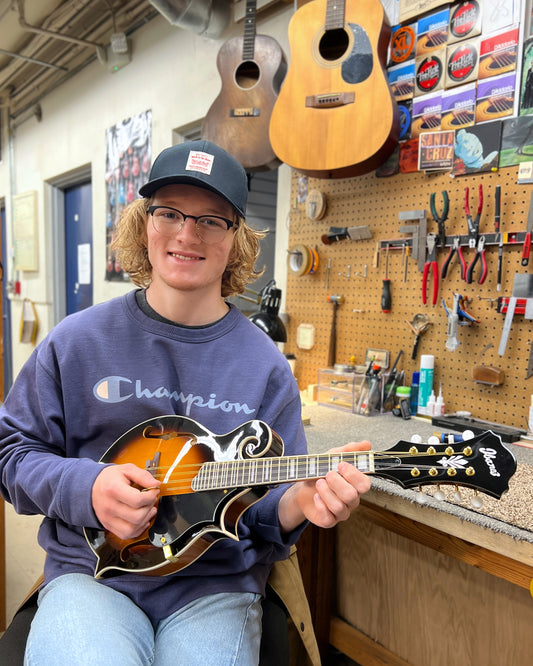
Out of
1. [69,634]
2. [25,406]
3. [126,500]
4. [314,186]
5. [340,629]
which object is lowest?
[340,629]

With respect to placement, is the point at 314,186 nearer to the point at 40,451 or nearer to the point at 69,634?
the point at 40,451

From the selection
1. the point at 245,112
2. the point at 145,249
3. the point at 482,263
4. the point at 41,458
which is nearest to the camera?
the point at 41,458

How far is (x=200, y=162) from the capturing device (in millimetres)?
1034

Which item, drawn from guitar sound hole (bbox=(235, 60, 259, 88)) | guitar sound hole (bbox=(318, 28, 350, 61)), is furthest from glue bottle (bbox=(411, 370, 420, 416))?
guitar sound hole (bbox=(235, 60, 259, 88))

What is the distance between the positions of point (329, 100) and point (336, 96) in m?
0.03

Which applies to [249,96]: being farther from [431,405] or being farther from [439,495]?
[439,495]

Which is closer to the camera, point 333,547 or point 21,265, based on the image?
point 333,547

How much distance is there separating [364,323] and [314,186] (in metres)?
0.62

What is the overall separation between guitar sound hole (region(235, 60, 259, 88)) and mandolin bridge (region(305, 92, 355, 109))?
1.50ft

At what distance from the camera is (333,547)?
171 centimetres

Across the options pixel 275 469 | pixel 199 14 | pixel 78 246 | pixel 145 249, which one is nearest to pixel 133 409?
pixel 275 469

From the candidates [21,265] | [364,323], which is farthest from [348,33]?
[21,265]

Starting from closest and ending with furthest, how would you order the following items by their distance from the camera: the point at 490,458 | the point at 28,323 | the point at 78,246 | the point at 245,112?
the point at 490,458
the point at 245,112
the point at 78,246
the point at 28,323

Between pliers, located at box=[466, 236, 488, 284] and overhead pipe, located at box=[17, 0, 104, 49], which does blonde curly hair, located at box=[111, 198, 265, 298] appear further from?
overhead pipe, located at box=[17, 0, 104, 49]
